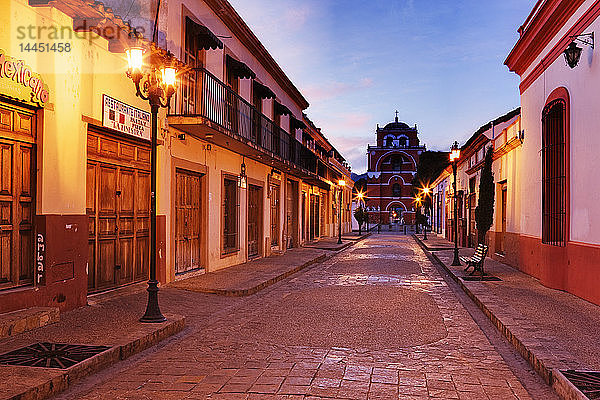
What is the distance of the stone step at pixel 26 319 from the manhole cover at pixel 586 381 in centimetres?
587

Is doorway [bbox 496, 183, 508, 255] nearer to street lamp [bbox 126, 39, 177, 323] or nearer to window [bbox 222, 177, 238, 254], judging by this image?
window [bbox 222, 177, 238, 254]

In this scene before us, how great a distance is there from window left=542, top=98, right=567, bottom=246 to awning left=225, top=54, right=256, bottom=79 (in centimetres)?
771

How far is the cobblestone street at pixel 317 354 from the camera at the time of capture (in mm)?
5117

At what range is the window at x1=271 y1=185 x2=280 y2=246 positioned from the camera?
71.7 ft

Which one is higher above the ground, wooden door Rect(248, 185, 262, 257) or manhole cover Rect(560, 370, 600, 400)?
wooden door Rect(248, 185, 262, 257)

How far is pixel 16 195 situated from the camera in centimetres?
742

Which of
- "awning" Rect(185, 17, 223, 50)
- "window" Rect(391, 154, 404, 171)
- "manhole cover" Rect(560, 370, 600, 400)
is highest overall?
"window" Rect(391, 154, 404, 171)

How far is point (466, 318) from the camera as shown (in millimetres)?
9047

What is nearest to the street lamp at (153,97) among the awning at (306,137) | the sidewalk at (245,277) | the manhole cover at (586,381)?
the sidewalk at (245,277)

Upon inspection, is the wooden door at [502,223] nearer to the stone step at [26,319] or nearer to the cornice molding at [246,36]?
the cornice molding at [246,36]

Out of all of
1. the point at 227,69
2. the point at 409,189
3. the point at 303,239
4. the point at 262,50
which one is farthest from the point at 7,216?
the point at 409,189

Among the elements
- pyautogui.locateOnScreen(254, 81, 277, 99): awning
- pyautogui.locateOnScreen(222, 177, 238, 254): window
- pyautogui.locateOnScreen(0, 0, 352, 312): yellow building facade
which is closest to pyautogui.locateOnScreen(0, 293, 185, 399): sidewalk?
pyautogui.locateOnScreen(0, 0, 352, 312): yellow building facade

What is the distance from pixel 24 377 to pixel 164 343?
226cm

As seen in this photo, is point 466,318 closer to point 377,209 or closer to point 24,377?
point 24,377
